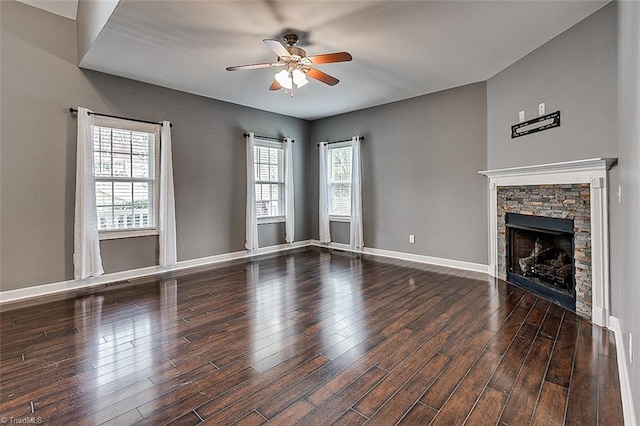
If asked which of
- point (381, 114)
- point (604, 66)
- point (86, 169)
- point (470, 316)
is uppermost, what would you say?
point (381, 114)

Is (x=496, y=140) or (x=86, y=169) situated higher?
(x=496, y=140)

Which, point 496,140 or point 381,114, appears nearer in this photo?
point 496,140

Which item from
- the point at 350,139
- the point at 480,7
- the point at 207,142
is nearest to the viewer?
the point at 480,7

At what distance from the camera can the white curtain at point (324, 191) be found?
22.7ft

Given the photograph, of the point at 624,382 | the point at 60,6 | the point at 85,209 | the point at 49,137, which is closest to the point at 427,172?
the point at 624,382

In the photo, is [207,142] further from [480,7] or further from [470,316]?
[470,316]

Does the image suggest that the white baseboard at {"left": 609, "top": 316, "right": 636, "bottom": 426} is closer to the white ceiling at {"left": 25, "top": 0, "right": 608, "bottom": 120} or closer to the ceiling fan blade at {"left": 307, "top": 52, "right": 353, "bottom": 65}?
the white ceiling at {"left": 25, "top": 0, "right": 608, "bottom": 120}

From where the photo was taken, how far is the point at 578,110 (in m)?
3.25

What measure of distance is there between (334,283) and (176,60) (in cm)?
346

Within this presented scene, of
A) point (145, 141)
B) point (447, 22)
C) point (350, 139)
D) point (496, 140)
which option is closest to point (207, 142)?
point (145, 141)

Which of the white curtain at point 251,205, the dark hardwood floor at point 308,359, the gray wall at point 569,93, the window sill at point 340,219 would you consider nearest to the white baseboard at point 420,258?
the window sill at point 340,219

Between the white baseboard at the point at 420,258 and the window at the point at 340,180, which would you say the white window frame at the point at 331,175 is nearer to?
the window at the point at 340,180

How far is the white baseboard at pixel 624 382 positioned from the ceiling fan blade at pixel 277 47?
3.40m

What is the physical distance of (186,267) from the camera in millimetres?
5320
